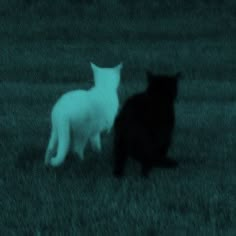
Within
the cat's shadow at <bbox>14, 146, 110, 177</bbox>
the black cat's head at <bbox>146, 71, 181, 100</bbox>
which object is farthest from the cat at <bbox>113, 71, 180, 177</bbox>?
the cat's shadow at <bbox>14, 146, 110, 177</bbox>

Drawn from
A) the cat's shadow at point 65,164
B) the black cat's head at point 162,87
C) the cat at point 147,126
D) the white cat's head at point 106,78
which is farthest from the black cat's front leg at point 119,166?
the white cat's head at point 106,78

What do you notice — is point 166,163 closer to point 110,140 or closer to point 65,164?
point 65,164

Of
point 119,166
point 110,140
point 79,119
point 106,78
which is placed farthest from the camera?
point 110,140

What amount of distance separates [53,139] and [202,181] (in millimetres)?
1356

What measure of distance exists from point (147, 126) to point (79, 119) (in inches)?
26.1

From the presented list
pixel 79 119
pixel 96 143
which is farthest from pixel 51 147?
pixel 96 143

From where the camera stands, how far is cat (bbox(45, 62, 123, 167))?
6.25 metres

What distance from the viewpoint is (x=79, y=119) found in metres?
6.38

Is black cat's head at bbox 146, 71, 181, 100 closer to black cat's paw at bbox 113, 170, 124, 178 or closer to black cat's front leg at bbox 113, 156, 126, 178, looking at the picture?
black cat's front leg at bbox 113, 156, 126, 178

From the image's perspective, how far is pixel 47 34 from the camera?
69.5ft

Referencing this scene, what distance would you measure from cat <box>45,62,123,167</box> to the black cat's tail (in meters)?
0.64

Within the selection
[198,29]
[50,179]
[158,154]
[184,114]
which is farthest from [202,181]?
[198,29]

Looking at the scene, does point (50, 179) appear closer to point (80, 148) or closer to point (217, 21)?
point (80, 148)

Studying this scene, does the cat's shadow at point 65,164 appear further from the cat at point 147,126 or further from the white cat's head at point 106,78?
the white cat's head at point 106,78
